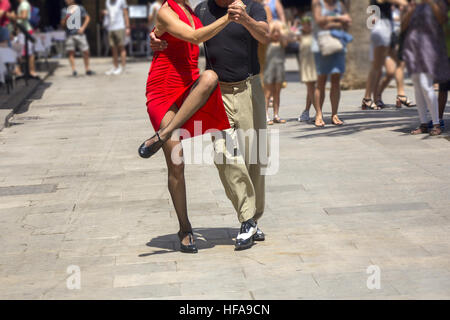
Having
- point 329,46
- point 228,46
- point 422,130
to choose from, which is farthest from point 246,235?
point 329,46

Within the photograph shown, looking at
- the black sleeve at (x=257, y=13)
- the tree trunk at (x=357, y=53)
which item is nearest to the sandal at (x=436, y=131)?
the black sleeve at (x=257, y=13)

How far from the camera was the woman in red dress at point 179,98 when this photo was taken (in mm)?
5914

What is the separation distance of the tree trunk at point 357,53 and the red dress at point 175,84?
10.3 m

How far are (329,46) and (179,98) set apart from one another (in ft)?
18.4

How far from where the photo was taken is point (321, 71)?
11.5 m

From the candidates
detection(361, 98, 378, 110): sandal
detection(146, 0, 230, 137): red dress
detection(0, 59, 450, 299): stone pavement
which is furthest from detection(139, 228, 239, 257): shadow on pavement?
detection(361, 98, 378, 110): sandal

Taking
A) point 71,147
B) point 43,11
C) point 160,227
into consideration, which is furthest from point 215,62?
point 43,11

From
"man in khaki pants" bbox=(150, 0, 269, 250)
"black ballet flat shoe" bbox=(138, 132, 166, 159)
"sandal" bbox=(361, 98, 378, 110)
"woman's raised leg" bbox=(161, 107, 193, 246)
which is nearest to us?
"black ballet flat shoe" bbox=(138, 132, 166, 159)

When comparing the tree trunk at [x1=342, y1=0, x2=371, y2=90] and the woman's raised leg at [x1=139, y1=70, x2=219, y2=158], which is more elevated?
the woman's raised leg at [x1=139, y1=70, x2=219, y2=158]

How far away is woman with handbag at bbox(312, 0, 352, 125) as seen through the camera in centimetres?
1138

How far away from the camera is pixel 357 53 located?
16203 millimetres

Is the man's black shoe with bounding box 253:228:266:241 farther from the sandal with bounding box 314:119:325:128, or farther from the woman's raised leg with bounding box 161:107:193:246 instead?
the sandal with bounding box 314:119:325:128

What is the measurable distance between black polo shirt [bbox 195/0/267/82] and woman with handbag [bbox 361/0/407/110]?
674 centimetres

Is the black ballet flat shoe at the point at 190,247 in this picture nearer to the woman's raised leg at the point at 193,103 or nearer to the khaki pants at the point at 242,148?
the khaki pants at the point at 242,148
